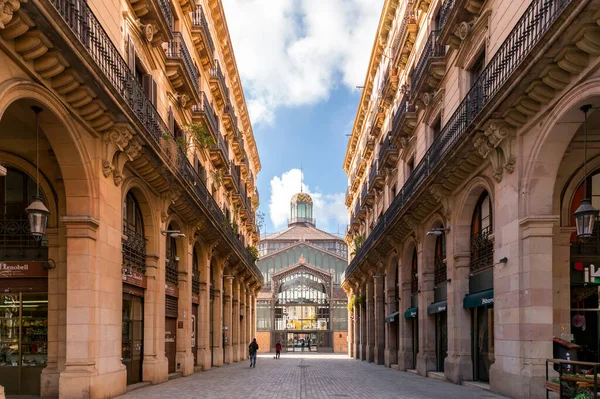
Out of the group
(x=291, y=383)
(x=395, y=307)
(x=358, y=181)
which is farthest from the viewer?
(x=358, y=181)

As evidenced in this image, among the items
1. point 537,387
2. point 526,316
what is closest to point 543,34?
point 526,316

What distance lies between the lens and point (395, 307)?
36000 millimetres

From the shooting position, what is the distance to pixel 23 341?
54.7 feet

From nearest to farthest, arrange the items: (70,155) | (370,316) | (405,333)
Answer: (70,155), (405,333), (370,316)

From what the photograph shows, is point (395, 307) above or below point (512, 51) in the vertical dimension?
below

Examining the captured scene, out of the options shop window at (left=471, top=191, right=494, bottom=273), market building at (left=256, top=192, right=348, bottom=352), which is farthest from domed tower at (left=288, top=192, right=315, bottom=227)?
shop window at (left=471, top=191, right=494, bottom=273)

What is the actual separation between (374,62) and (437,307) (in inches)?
918

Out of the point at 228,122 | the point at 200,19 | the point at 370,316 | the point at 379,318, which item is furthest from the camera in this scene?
the point at 370,316

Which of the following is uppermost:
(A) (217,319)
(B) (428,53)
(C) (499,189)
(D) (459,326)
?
(B) (428,53)

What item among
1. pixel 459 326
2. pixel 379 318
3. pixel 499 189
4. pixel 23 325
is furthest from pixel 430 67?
pixel 379 318

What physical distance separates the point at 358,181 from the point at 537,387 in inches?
1644

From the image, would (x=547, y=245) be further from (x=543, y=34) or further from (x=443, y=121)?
(x=443, y=121)

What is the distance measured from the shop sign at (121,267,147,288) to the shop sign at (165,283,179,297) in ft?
8.71

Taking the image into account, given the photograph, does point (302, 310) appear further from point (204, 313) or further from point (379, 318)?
point (204, 313)
